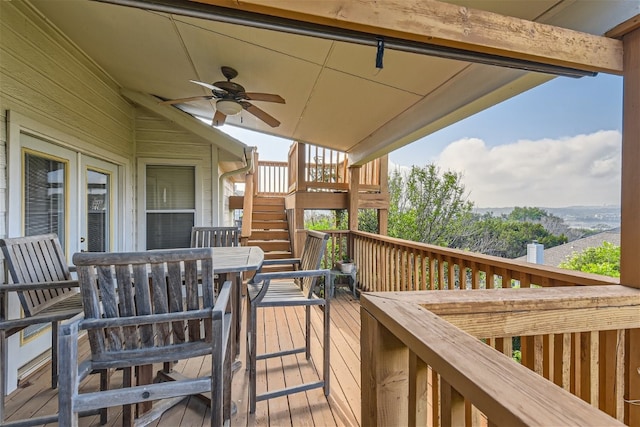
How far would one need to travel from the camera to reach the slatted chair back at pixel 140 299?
126 centimetres

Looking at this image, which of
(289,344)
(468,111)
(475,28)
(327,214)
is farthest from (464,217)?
(475,28)

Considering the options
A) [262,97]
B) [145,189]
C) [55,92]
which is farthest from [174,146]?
[262,97]

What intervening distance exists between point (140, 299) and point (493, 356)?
1353 millimetres

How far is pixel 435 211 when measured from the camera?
8.32m

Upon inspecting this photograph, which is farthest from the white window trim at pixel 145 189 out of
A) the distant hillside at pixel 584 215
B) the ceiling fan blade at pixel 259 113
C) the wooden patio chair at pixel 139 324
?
the distant hillside at pixel 584 215

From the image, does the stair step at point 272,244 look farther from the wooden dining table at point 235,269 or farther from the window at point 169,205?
the wooden dining table at point 235,269

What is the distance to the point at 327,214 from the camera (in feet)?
33.4

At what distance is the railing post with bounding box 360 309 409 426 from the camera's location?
0.79 metres

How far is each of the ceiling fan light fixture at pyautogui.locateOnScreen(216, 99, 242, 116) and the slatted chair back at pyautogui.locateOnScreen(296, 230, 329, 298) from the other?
1.59m

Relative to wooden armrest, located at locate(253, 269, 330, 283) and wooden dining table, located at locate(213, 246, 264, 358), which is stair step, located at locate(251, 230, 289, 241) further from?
wooden armrest, located at locate(253, 269, 330, 283)

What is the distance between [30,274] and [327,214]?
844cm

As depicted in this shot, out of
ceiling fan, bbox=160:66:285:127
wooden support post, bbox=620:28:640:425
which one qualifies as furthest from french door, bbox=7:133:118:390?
wooden support post, bbox=620:28:640:425

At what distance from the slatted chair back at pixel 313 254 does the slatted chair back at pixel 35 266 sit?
1776mm

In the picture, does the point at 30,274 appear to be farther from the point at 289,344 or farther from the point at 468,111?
the point at 468,111
